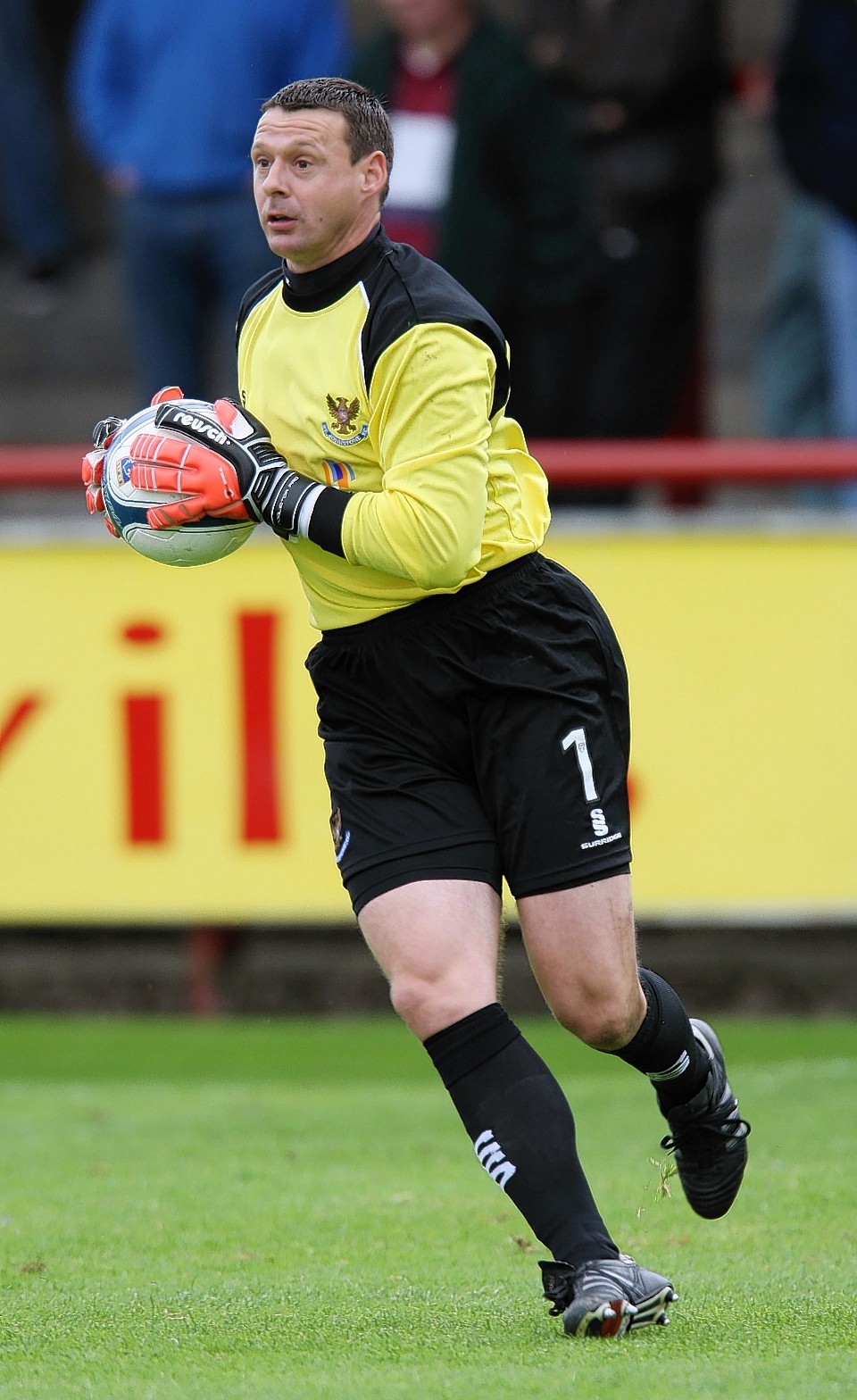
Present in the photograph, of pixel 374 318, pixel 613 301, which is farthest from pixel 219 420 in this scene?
pixel 613 301

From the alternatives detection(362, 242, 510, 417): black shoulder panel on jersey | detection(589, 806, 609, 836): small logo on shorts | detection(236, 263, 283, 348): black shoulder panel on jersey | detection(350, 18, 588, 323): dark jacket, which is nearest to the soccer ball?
detection(236, 263, 283, 348): black shoulder panel on jersey

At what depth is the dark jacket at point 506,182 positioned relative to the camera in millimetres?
9016

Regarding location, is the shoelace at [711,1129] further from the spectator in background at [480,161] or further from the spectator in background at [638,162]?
the spectator in background at [638,162]

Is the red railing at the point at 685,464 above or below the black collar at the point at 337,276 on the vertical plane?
below

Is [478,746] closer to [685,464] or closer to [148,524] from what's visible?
[148,524]

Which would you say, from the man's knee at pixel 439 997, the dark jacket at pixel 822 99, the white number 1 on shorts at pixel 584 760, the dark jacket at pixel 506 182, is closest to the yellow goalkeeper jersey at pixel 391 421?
the white number 1 on shorts at pixel 584 760

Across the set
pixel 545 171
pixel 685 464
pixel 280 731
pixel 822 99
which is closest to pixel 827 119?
pixel 822 99

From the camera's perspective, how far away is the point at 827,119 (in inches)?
352

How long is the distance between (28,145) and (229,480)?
8217mm

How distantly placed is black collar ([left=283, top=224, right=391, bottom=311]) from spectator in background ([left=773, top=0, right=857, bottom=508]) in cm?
487

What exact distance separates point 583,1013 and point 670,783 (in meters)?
3.51

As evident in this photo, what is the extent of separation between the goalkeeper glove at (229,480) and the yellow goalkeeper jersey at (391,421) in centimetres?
7

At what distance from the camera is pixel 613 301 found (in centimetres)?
950

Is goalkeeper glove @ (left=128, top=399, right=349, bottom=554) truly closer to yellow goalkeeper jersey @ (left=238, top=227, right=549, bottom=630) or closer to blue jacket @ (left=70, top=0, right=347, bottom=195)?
yellow goalkeeper jersey @ (left=238, top=227, right=549, bottom=630)
